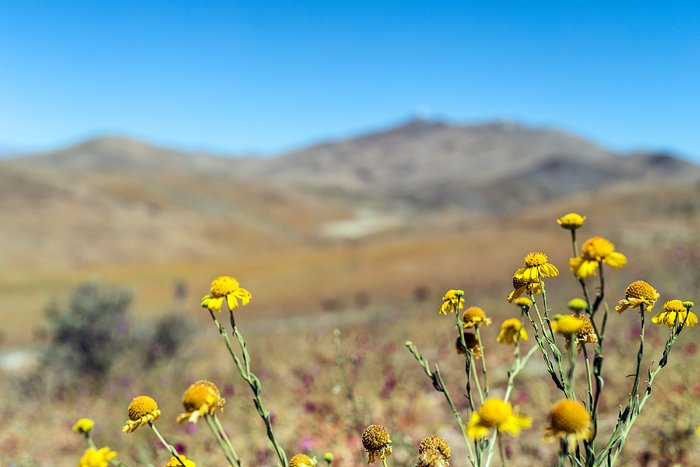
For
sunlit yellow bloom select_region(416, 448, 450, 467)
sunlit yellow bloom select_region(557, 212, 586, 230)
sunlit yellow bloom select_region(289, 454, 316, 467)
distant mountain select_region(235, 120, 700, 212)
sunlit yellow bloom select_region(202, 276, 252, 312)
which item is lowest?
distant mountain select_region(235, 120, 700, 212)

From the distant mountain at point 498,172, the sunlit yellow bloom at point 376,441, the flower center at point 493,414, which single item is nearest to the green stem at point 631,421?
the flower center at point 493,414

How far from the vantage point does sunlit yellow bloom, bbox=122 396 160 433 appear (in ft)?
5.75

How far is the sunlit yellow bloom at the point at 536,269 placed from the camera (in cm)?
186

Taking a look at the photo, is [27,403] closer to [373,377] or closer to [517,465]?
[373,377]

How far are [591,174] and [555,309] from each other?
12163 cm

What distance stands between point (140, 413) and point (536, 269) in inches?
57.2

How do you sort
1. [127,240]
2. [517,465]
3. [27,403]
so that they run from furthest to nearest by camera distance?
1. [127,240]
2. [27,403]
3. [517,465]

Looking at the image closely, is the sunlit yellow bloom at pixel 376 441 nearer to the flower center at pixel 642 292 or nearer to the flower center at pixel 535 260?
the flower center at pixel 535 260

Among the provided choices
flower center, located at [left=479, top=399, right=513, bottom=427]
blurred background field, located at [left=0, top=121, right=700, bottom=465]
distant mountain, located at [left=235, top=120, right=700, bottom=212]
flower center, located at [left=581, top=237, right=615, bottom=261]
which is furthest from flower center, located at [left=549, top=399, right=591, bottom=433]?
distant mountain, located at [left=235, top=120, right=700, bottom=212]

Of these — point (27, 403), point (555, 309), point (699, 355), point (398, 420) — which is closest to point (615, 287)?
point (555, 309)

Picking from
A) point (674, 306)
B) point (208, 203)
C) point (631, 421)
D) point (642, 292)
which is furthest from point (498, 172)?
point (631, 421)

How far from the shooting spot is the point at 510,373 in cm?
201

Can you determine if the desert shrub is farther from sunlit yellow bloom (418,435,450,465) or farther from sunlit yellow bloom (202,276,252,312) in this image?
sunlit yellow bloom (418,435,450,465)

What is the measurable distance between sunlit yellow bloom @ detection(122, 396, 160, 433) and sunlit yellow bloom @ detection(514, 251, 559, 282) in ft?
4.42
